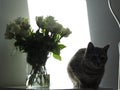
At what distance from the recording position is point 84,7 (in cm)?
185

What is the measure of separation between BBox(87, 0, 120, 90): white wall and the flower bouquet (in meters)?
0.42

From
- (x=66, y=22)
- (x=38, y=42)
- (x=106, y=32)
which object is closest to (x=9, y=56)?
(x=38, y=42)

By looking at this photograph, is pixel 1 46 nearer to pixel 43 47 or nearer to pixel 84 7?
pixel 43 47

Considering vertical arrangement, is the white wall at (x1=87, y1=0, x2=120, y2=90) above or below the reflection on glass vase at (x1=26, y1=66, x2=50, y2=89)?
above

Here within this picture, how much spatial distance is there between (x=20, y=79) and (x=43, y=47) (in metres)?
0.30

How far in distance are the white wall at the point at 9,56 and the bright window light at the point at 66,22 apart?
5.1 inches

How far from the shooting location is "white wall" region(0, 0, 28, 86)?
Result: 1.53 m

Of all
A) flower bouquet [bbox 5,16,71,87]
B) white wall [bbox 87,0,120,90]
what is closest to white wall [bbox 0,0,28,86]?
flower bouquet [bbox 5,16,71,87]

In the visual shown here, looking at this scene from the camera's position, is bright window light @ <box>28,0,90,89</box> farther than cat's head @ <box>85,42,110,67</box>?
Yes

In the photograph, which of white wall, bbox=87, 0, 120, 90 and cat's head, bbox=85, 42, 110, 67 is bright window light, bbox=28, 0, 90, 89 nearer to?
white wall, bbox=87, 0, 120, 90

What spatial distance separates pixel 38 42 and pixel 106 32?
0.56 metres

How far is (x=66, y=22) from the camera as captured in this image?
1.80 metres

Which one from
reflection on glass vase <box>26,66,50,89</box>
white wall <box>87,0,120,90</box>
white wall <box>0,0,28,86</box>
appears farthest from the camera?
white wall <box>87,0,120,90</box>

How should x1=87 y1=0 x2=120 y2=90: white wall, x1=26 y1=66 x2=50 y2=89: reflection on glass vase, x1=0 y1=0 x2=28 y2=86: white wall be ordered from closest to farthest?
x1=26 y1=66 x2=50 y2=89: reflection on glass vase, x1=0 y1=0 x2=28 y2=86: white wall, x1=87 y1=0 x2=120 y2=90: white wall
